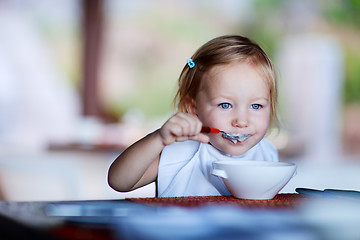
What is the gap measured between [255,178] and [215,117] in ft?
1.01

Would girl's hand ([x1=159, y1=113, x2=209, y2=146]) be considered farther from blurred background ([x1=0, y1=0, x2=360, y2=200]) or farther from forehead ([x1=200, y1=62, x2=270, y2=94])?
blurred background ([x1=0, y1=0, x2=360, y2=200])

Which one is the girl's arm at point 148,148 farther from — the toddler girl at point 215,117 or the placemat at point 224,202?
the placemat at point 224,202

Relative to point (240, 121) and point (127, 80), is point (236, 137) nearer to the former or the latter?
point (240, 121)

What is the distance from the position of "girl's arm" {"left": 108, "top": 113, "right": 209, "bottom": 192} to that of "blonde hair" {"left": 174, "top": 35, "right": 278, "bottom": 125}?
21 centimetres

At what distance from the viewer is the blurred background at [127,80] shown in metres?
3.21

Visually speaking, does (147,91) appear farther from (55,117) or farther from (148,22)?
(55,117)

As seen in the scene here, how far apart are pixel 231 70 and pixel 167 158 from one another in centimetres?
26

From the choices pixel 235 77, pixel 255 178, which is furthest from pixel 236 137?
pixel 255 178

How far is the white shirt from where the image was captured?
1.20 metres

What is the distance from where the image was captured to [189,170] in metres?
1.24

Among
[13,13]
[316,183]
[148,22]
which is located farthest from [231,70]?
[148,22]

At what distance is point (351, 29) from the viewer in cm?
699

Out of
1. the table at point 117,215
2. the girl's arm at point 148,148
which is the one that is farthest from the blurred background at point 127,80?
the table at point 117,215

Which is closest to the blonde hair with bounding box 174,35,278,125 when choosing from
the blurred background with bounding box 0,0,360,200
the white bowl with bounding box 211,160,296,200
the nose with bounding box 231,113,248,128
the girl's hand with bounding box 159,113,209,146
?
the nose with bounding box 231,113,248,128
